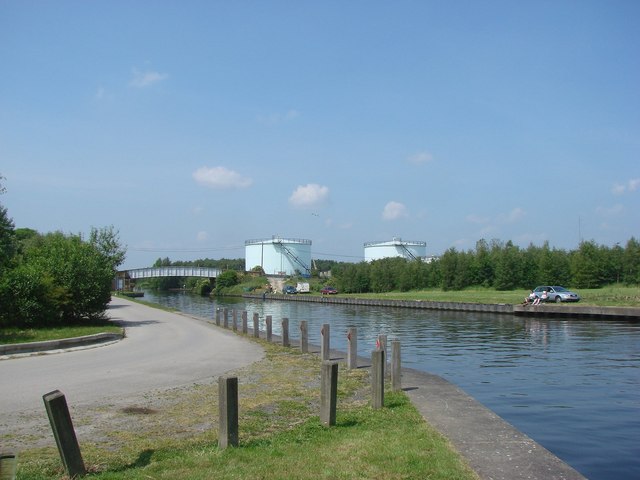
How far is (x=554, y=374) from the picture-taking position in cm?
1719

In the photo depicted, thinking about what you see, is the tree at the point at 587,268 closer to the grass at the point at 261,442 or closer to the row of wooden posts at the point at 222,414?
the grass at the point at 261,442

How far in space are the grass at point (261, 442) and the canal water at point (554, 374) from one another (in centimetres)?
286

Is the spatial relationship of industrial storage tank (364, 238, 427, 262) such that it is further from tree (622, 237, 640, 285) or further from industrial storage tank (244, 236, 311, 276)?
tree (622, 237, 640, 285)

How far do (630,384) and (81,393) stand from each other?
13.2 meters

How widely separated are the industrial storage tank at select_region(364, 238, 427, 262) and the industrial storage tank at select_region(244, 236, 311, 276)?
15239 millimetres

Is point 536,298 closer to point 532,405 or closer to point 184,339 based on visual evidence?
point 184,339

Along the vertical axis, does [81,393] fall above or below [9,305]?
below

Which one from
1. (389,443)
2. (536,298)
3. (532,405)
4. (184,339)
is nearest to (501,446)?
(389,443)

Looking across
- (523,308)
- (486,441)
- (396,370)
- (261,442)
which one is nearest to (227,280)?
(523,308)

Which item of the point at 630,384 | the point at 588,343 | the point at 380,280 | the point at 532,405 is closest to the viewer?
the point at 532,405

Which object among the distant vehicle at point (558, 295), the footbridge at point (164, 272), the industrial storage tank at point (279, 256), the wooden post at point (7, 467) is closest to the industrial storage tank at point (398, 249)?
the industrial storage tank at point (279, 256)

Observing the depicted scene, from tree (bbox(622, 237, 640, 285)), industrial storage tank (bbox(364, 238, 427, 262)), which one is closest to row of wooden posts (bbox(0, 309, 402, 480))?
tree (bbox(622, 237, 640, 285))

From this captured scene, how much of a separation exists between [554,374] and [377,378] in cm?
948

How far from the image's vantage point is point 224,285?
118 m
